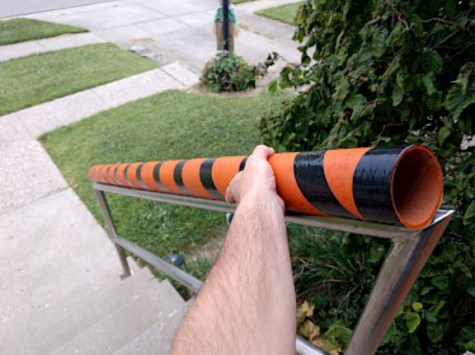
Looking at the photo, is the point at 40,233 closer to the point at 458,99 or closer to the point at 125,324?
the point at 125,324

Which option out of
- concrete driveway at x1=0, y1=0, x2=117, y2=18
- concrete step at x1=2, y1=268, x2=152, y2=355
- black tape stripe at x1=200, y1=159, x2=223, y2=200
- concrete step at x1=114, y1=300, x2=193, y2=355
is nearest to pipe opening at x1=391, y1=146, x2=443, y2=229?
black tape stripe at x1=200, y1=159, x2=223, y2=200

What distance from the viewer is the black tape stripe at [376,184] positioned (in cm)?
62

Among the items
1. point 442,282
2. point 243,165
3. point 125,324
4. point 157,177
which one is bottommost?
point 125,324

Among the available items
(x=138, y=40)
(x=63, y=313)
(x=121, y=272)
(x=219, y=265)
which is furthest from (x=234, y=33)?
(x=219, y=265)

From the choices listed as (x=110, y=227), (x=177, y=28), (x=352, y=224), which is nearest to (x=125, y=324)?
(x=110, y=227)

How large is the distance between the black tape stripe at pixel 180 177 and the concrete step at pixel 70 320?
5.37ft

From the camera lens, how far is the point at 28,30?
32.5 ft

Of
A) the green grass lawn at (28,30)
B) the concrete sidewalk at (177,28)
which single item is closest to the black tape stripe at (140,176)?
the concrete sidewalk at (177,28)

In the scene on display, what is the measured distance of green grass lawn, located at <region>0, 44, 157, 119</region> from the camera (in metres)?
7.00

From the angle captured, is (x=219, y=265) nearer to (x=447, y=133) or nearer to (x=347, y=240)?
(x=447, y=133)

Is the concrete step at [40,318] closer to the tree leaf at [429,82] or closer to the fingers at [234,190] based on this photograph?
the fingers at [234,190]

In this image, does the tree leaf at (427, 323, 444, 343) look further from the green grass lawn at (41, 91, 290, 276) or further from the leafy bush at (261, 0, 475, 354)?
the green grass lawn at (41, 91, 290, 276)

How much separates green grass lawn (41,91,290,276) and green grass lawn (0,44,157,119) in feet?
4.16

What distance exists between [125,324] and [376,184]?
232cm
